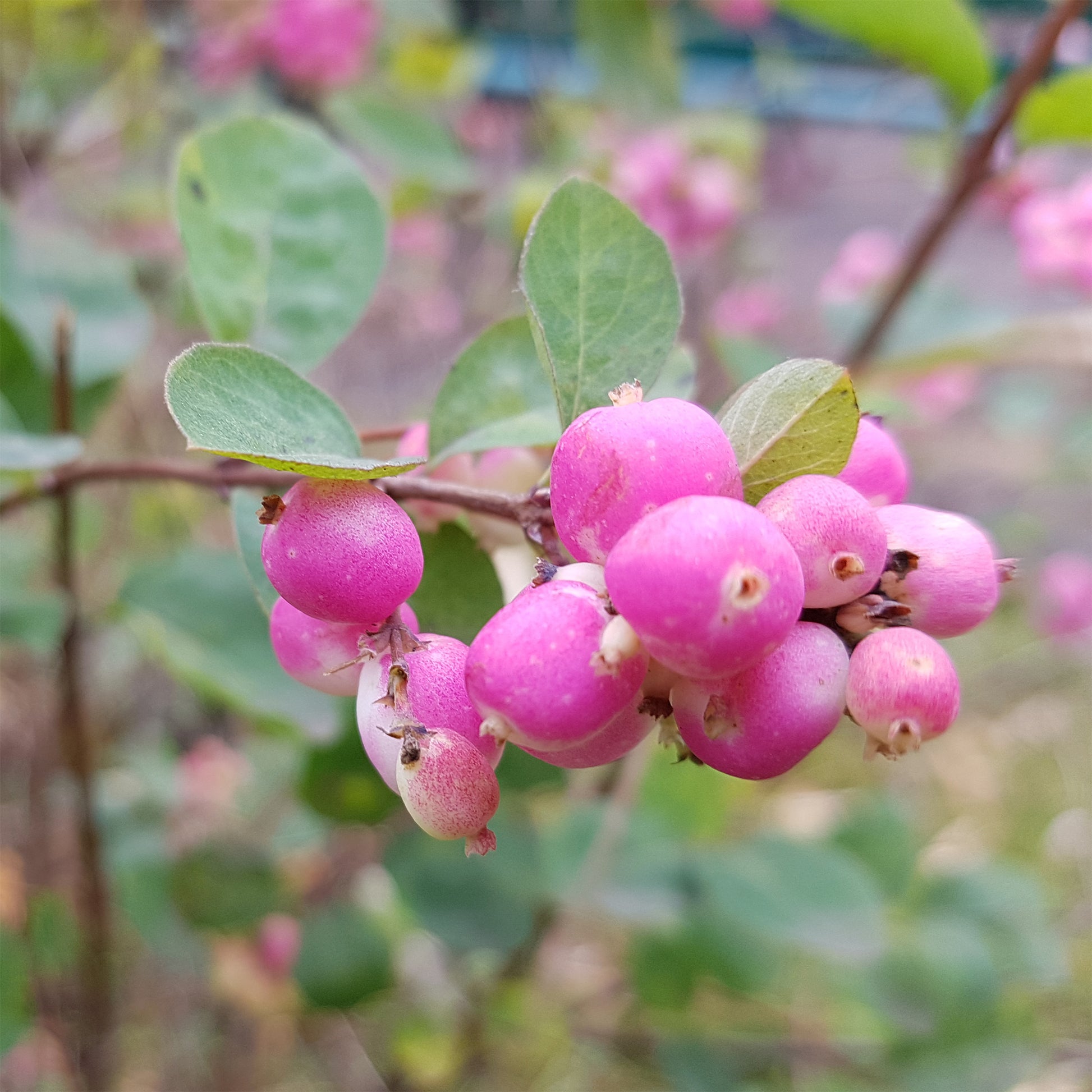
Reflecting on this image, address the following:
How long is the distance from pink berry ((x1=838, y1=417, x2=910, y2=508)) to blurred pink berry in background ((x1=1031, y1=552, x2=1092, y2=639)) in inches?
74.3

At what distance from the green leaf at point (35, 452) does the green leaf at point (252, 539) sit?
67mm

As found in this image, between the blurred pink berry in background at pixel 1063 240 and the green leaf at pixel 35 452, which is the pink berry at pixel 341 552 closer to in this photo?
the green leaf at pixel 35 452

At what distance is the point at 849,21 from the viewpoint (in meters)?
0.77

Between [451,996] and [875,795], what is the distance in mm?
642

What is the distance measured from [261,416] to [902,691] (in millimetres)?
192

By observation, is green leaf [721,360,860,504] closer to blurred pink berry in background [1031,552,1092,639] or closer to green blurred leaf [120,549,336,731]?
green blurred leaf [120,549,336,731]

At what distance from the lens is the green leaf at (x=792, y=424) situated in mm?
246

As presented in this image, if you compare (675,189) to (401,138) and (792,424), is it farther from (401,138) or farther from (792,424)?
(792,424)

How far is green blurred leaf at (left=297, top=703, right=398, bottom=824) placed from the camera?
2.22ft

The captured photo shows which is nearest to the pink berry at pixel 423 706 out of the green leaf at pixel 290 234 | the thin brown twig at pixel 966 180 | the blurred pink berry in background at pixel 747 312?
the green leaf at pixel 290 234

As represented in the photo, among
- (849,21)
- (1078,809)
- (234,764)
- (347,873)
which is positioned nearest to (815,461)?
(849,21)

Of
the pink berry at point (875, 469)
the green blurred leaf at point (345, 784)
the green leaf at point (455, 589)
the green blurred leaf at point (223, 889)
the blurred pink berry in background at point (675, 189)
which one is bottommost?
the green blurred leaf at point (223, 889)

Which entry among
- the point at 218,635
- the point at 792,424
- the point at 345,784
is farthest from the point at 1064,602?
the point at 792,424

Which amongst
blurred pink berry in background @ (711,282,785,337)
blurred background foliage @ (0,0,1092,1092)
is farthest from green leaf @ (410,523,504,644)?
blurred pink berry in background @ (711,282,785,337)
